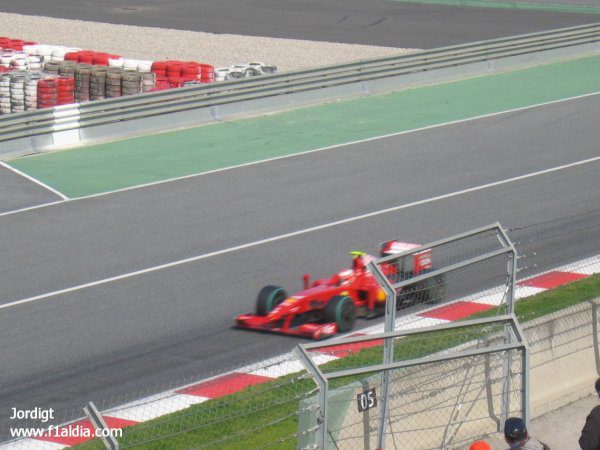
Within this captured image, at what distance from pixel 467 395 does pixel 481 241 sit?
22.7 ft

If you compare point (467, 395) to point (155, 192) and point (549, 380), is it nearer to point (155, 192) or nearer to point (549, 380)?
point (549, 380)

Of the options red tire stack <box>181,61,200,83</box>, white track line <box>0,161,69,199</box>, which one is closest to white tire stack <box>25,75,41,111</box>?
red tire stack <box>181,61,200,83</box>

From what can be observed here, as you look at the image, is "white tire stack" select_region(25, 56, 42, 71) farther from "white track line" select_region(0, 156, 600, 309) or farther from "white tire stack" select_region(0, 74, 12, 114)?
"white track line" select_region(0, 156, 600, 309)

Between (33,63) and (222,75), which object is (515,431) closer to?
(222,75)

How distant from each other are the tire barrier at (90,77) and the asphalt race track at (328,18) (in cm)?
988

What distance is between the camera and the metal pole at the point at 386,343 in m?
8.78

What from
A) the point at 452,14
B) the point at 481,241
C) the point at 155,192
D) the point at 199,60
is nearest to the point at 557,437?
the point at 481,241

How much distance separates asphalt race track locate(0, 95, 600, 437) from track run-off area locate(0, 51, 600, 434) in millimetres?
35

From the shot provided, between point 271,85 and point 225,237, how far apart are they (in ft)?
30.2

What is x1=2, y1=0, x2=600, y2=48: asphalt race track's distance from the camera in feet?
131

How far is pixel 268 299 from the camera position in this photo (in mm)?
13539

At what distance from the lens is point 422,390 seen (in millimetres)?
9492

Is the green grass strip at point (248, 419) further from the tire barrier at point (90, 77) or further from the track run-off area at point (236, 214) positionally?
the tire barrier at point (90, 77)

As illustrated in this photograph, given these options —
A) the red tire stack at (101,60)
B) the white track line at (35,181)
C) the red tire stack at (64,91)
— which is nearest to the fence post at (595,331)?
the white track line at (35,181)
